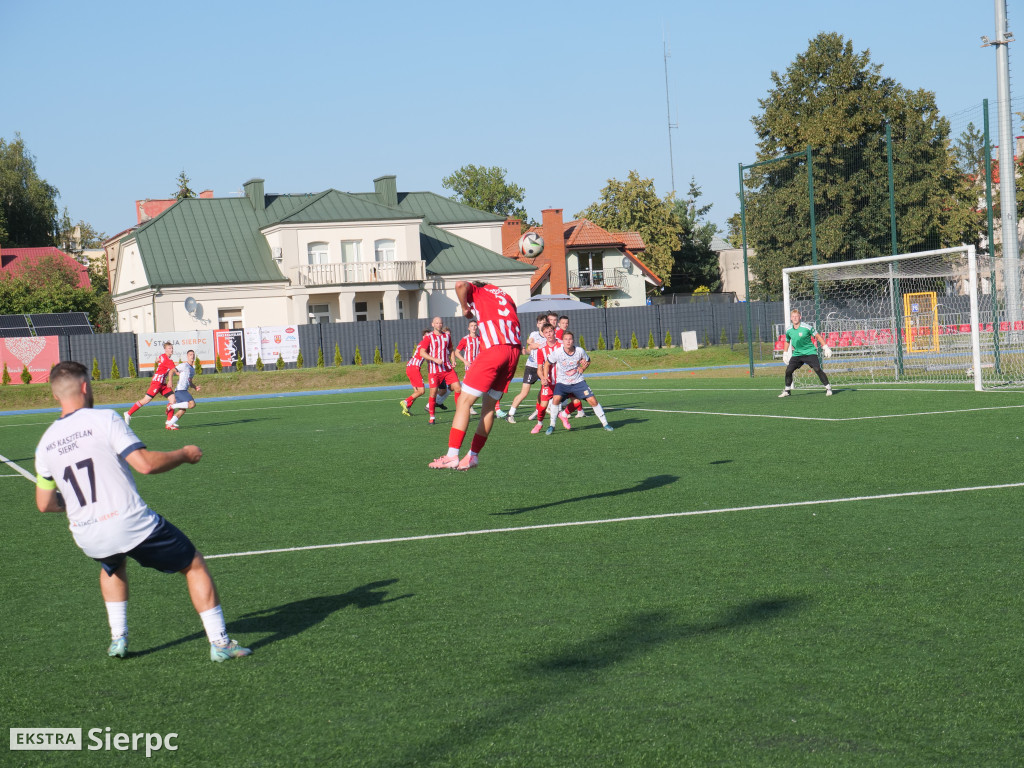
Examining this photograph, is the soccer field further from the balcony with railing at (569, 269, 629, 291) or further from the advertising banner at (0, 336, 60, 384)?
the balcony with railing at (569, 269, 629, 291)

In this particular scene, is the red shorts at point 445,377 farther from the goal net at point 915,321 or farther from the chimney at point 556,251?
the chimney at point 556,251

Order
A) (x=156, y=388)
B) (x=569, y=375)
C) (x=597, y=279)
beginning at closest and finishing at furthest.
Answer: (x=569, y=375) < (x=156, y=388) < (x=597, y=279)

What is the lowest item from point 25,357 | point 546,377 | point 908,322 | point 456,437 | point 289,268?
point 456,437

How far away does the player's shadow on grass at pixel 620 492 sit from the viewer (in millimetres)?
9414

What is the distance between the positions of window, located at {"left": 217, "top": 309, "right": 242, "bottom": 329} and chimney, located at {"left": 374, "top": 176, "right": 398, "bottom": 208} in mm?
10576

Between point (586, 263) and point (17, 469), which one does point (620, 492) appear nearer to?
point (17, 469)

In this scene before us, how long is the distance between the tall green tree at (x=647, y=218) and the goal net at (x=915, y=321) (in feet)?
154

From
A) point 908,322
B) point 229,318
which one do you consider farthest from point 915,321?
point 229,318

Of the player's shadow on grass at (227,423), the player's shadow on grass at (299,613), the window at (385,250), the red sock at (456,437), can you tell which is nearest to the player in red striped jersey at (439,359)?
the player's shadow on grass at (227,423)

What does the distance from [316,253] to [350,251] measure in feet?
5.78

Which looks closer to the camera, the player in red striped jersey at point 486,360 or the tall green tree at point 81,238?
the player in red striped jersey at point 486,360

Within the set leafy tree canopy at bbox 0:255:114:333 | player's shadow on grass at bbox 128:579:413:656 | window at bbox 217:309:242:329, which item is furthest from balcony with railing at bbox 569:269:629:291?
player's shadow on grass at bbox 128:579:413:656

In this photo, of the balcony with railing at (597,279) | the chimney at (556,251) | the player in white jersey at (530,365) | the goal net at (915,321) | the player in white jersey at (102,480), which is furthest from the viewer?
the balcony with railing at (597,279)

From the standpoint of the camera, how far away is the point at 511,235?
69.9m
